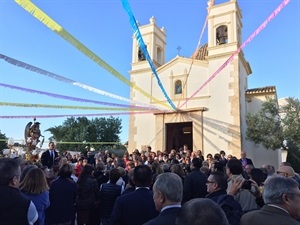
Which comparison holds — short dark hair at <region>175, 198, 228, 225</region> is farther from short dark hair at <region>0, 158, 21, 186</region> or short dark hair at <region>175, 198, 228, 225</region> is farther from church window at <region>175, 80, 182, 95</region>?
church window at <region>175, 80, 182, 95</region>

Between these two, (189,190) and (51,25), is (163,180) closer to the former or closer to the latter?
(189,190)

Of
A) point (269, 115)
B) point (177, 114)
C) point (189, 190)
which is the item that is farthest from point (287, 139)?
point (189, 190)

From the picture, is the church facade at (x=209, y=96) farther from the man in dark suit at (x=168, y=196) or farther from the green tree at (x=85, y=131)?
the green tree at (x=85, y=131)

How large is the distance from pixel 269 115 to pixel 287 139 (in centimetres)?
164

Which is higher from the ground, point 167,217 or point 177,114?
point 177,114

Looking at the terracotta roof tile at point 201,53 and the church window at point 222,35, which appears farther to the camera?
the terracotta roof tile at point 201,53

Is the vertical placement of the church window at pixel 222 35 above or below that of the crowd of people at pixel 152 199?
above

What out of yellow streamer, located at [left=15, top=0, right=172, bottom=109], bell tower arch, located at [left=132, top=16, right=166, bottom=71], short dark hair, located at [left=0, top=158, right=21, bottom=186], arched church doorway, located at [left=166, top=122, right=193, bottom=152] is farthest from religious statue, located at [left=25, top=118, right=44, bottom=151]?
short dark hair, located at [left=0, top=158, right=21, bottom=186]

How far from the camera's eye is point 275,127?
48.5ft

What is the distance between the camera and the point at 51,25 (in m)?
6.21

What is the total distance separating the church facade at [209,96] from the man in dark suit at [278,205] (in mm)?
12522

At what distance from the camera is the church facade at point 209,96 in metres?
15.0

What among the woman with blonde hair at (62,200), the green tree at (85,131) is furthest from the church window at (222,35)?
the green tree at (85,131)

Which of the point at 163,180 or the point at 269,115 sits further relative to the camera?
the point at 269,115
